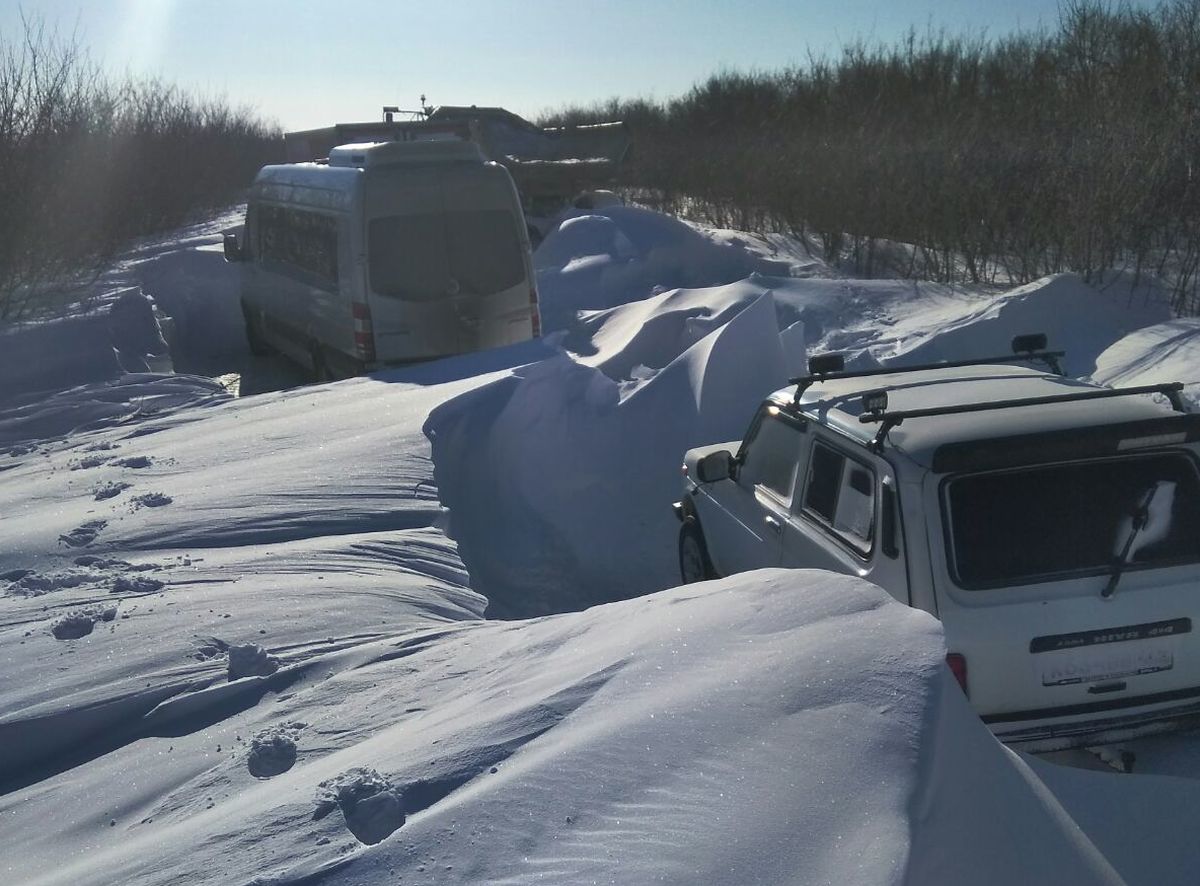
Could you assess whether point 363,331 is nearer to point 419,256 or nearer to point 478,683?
point 419,256

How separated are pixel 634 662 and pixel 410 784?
75cm

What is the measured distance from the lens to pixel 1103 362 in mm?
9227

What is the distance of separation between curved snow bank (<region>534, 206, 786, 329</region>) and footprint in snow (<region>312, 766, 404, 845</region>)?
1208cm

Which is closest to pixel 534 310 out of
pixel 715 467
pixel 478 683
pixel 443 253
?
pixel 443 253

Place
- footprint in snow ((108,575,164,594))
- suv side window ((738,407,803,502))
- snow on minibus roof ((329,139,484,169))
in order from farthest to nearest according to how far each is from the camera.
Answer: snow on minibus roof ((329,139,484,169)), suv side window ((738,407,803,502)), footprint in snow ((108,575,164,594))

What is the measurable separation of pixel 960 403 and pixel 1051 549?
0.81 meters

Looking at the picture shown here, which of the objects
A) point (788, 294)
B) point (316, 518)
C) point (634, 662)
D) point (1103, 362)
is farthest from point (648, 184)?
point (634, 662)

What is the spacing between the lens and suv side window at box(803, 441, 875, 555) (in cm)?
A: 448

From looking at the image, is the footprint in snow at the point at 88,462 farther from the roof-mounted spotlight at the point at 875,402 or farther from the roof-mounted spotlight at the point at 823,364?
the roof-mounted spotlight at the point at 875,402

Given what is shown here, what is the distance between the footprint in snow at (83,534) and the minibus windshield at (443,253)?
528 cm

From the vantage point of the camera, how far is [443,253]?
10984 mm

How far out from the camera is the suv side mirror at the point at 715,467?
236 inches

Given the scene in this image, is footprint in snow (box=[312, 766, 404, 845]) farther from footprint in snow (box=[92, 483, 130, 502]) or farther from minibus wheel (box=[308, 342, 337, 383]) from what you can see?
minibus wheel (box=[308, 342, 337, 383])

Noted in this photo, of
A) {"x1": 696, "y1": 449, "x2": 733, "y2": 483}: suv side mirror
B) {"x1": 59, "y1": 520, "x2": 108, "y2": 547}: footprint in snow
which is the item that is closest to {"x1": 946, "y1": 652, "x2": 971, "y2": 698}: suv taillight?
{"x1": 696, "y1": 449, "x2": 733, "y2": 483}: suv side mirror
